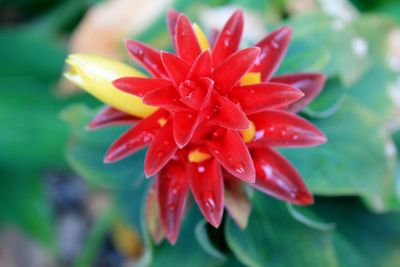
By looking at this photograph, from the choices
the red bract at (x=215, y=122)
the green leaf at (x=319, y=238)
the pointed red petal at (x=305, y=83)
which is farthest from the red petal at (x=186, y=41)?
the green leaf at (x=319, y=238)

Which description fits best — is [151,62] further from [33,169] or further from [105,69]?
[33,169]

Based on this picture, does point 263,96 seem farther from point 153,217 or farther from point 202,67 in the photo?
point 153,217

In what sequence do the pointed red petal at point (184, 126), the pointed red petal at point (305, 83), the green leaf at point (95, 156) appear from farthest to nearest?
1. the green leaf at point (95, 156)
2. the pointed red petal at point (305, 83)
3. the pointed red petal at point (184, 126)

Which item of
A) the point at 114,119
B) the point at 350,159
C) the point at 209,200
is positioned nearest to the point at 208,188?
the point at 209,200

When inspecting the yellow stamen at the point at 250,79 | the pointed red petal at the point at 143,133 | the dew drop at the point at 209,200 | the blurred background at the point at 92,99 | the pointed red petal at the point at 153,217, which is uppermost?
the yellow stamen at the point at 250,79

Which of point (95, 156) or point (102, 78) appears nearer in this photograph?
point (102, 78)

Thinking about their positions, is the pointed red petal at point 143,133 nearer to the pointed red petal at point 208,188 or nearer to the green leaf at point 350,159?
the pointed red petal at point 208,188

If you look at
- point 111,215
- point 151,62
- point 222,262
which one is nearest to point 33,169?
point 111,215
